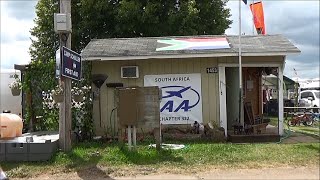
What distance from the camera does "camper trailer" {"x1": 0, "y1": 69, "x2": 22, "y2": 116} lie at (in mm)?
18125

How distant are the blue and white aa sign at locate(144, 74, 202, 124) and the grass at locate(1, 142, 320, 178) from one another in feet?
8.85

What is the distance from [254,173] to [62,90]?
464 centimetres

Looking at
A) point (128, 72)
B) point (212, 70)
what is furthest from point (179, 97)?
point (128, 72)

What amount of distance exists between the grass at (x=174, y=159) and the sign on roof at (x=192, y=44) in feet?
11.9

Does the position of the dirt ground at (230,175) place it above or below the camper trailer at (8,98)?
below

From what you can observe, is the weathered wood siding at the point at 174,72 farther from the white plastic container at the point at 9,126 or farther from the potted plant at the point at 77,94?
the white plastic container at the point at 9,126

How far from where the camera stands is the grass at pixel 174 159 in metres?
9.06

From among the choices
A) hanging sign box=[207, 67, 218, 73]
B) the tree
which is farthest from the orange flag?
the tree

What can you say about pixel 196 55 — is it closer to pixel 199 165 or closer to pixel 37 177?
pixel 199 165

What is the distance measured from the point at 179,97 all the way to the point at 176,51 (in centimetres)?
138

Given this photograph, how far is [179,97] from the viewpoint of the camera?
1343cm

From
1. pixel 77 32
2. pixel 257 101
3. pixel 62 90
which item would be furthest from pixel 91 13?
pixel 62 90

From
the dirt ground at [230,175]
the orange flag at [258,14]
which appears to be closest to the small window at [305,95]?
the orange flag at [258,14]

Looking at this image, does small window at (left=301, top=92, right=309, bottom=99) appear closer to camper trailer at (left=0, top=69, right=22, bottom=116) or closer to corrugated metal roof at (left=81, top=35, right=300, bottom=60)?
corrugated metal roof at (left=81, top=35, right=300, bottom=60)
